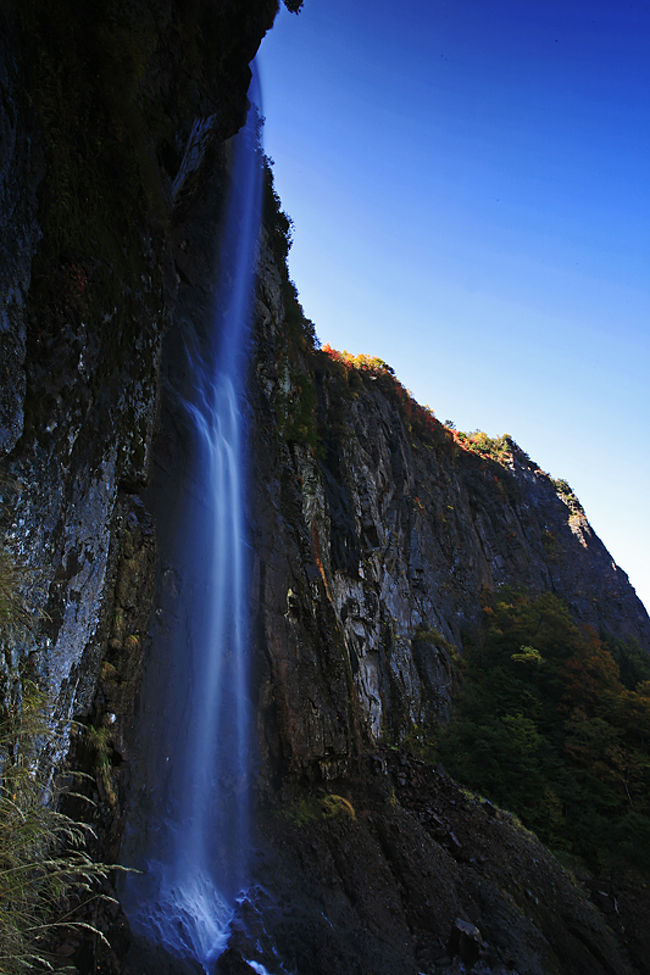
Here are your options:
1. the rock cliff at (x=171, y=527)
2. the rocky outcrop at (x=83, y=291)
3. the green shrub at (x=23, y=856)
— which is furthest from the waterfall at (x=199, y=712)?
the green shrub at (x=23, y=856)

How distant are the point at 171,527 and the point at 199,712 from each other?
3277 millimetres

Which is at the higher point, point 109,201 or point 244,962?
point 109,201

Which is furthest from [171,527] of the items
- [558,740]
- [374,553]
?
[558,740]

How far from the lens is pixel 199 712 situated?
344 inches

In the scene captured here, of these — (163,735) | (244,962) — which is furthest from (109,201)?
(244,962)

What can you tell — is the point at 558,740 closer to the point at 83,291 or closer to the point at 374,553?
the point at 374,553

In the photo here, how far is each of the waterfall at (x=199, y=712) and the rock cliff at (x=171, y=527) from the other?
43 centimetres

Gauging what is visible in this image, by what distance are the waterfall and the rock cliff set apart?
0.43 m

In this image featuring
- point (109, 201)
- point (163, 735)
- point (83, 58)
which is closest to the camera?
point (83, 58)

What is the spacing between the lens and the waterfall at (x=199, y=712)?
6703 mm

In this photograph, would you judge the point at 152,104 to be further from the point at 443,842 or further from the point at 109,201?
the point at 443,842

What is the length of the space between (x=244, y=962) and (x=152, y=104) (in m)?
12.3

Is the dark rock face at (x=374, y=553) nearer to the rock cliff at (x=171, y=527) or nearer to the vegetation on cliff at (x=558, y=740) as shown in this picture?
the rock cliff at (x=171, y=527)

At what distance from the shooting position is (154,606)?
8.48m
